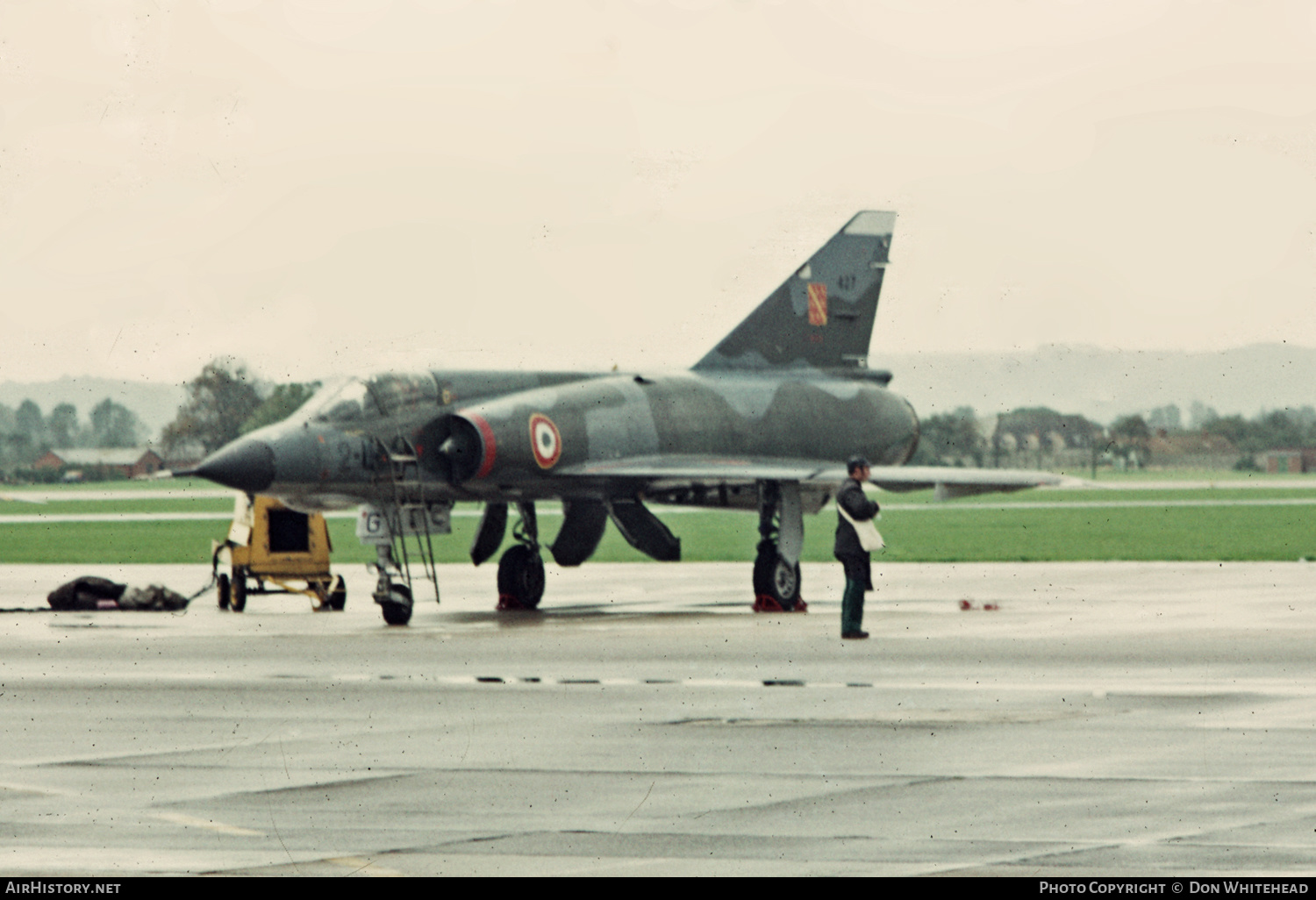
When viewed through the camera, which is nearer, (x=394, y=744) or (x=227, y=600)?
(x=394, y=744)

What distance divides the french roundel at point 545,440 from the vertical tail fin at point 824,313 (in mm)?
4903

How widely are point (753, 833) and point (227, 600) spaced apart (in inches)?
708

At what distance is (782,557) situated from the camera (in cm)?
2503

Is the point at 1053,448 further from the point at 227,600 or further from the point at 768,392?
the point at 227,600

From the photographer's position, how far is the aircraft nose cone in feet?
71.8

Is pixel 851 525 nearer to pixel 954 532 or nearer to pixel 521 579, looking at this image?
pixel 521 579

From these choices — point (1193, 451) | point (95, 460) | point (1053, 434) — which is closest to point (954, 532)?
point (1053, 434)

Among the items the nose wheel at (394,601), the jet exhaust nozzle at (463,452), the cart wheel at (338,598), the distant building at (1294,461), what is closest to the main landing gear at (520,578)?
the jet exhaust nozzle at (463,452)

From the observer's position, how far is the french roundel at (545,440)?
24797mm

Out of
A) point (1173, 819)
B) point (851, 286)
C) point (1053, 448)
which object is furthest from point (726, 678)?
point (1053, 448)

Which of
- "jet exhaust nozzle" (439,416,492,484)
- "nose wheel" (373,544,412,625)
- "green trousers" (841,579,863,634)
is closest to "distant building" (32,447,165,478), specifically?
"jet exhaust nozzle" (439,416,492,484)

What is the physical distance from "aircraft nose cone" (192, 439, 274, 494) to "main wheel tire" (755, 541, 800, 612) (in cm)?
614

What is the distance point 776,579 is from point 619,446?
2774 mm

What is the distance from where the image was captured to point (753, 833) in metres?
8.95
